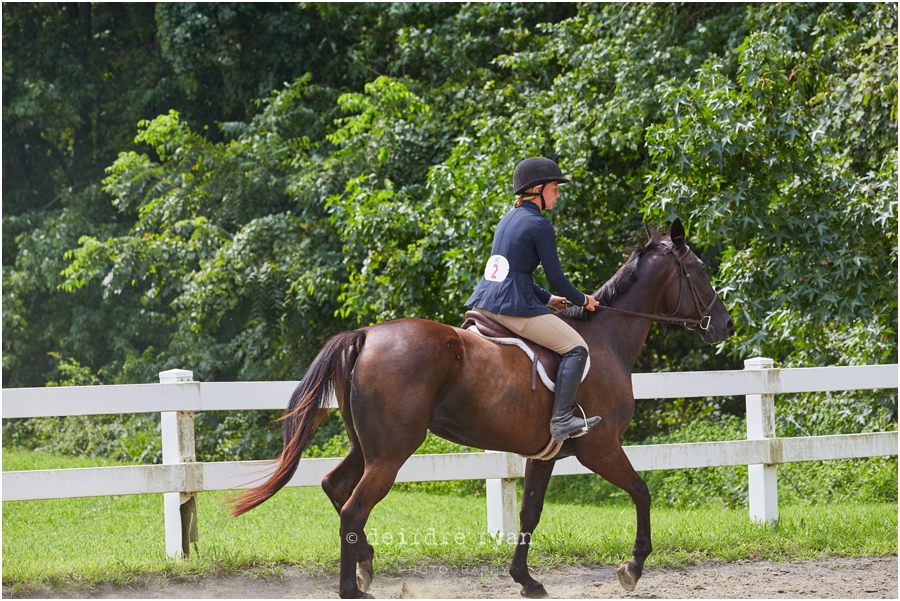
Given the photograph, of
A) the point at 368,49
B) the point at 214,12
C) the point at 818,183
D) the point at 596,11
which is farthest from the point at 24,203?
the point at 818,183

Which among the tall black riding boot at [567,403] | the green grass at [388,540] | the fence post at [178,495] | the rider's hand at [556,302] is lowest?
the green grass at [388,540]

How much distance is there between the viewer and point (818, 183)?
9.70 m

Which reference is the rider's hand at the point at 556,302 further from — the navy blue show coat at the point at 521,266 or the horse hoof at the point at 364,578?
the horse hoof at the point at 364,578

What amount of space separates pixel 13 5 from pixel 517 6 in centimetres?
1132

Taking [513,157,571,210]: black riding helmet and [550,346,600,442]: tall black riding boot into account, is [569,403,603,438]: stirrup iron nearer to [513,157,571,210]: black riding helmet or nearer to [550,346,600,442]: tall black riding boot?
[550,346,600,442]: tall black riding boot

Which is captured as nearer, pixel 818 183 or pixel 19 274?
pixel 818 183

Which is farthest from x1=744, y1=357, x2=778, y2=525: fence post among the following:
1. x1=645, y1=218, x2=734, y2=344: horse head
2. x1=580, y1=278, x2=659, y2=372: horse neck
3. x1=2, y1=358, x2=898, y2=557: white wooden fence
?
x1=580, y1=278, x2=659, y2=372: horse neck

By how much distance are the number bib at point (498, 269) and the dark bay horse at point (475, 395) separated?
0.37m

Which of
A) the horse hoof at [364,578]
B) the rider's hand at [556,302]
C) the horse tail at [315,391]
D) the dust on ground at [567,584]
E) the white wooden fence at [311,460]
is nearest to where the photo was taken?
the horse tail at [315,391]

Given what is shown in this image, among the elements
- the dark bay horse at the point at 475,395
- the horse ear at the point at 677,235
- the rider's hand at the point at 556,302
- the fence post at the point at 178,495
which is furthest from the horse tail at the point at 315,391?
the horse ear at the point at 677,235

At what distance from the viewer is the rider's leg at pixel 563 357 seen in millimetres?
5047

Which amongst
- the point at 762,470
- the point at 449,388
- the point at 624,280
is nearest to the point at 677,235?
the point at 624,280

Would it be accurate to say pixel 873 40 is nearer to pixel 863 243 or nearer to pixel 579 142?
pixel 863 243

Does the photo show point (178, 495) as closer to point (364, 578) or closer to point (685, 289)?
point (364, 578)
